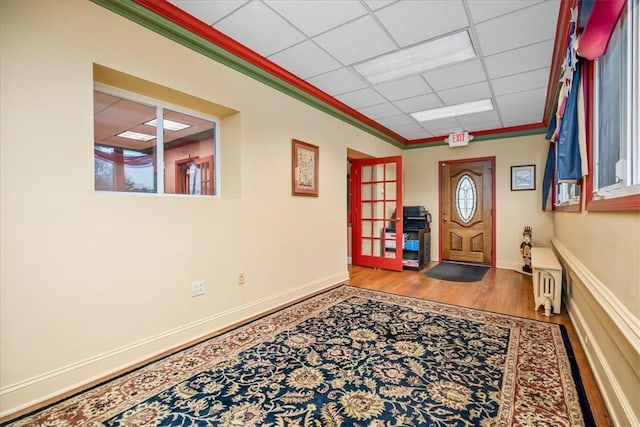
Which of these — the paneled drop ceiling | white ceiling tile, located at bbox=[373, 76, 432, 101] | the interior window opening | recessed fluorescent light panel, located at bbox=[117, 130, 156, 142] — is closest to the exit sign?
the paneled drop ceiling

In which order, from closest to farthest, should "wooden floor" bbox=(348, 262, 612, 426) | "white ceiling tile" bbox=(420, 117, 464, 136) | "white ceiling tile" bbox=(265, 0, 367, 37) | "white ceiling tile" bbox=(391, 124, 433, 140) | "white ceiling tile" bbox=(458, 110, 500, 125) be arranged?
"white ceiling tile" bbox=(265, 0, 367, 37), "wooden floor" bbox=(348, 262, 612, 426), "white ceiling tile" bbox=(458, 110, 500, 125), "white ceiling tile" bbox=(420, 117, 464, 136), "white ceiling tile" bbox=(391, 124, 433, 140)

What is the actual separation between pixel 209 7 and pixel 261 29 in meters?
0.42

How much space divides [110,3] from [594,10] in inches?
109

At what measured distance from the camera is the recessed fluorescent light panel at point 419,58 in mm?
2596

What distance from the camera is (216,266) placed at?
2.59m

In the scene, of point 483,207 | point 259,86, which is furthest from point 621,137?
point 483,207

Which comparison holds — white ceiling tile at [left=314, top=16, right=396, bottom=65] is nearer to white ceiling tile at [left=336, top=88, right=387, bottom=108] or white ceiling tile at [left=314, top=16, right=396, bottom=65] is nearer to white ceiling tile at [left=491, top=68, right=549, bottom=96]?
white ceiling tile at [left=336, top=88, right=387, bottom=108]

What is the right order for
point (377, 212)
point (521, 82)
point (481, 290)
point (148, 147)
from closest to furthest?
point (148, 147) < point (521, 82) < point (481, 290) < point (377, 212)

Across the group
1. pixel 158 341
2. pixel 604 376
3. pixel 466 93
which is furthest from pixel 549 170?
pixel 158 341

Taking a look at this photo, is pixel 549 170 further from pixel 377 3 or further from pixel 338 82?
pixel 377 3

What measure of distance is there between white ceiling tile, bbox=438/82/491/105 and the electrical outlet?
3.47 m

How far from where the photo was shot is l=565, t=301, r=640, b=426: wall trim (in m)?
1.28

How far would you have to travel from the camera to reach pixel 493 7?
212cm

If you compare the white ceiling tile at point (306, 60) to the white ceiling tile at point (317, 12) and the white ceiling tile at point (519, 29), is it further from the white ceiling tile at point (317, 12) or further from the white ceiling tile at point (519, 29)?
the white ceiling tile at point (519, 29)
